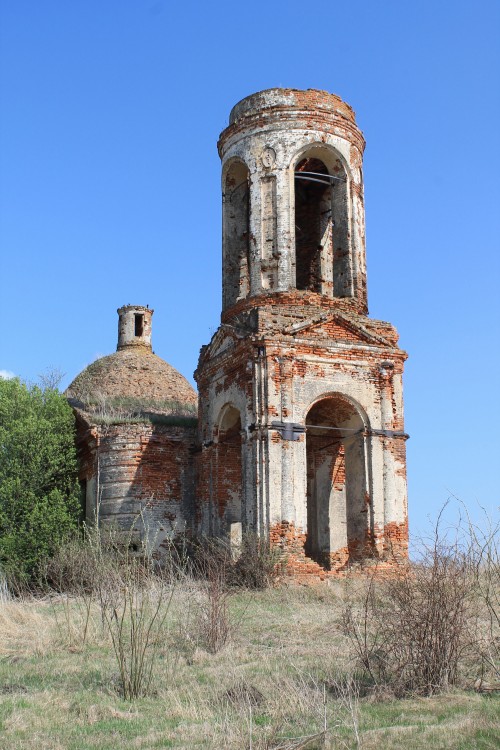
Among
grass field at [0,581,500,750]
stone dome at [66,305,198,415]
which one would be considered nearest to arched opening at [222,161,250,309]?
stone dome at [66,305,198,415]

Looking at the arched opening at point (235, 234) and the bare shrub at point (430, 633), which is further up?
the arched opening at point (235, 234)

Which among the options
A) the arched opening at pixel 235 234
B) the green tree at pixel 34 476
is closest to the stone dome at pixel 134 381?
the green tree at pixel 34 476

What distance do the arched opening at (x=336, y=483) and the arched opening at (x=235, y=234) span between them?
3.20m

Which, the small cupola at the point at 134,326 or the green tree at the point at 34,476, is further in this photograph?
the small cupola at the point at 134,326

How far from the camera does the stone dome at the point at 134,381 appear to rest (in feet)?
72.7

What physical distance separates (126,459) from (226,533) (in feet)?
9.58

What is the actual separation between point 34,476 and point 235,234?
689 cm

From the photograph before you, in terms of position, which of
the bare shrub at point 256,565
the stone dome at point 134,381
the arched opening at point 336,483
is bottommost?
the bare shrub at point 256,565

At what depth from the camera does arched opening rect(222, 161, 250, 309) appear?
19359 mm

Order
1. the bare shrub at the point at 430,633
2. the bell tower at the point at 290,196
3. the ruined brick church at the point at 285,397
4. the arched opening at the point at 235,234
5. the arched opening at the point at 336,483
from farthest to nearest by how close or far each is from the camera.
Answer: the arched opening at the point at 235,234, the bell tower at the point at 290,196, the arched opening at the point at 336,483, the ruined brick church at the point at 285,397, the bare shrub at the point at 430,633

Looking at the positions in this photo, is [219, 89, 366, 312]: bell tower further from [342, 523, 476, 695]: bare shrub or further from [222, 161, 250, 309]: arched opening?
[342, 523, 476, 695]: bare shrub

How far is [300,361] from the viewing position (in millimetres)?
16734

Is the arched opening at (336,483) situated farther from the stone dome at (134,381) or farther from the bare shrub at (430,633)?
the bare shrub at (430,633)

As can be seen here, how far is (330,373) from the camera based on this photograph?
17016 mm
